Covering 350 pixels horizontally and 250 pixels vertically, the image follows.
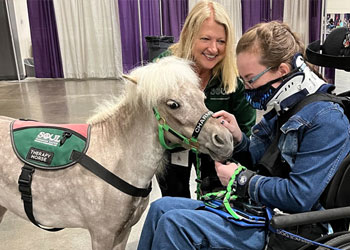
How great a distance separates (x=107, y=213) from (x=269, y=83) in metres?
0.74

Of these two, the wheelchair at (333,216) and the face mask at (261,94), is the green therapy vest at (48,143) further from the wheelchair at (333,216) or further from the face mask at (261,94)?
the wheelchair at (333,216)

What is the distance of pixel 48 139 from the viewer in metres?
1.24

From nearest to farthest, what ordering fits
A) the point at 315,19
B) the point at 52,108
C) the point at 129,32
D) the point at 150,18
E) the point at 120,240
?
the point at 120,240
the point at 52,108
the point at 315,19
the point at 150,18
the point at 129,32

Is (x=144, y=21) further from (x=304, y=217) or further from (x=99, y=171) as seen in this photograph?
(x=304, y=217)

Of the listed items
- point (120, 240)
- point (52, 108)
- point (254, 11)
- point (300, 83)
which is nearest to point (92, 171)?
point (120, 240)

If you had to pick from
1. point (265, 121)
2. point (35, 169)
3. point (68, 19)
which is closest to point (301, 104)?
point (265, 121)

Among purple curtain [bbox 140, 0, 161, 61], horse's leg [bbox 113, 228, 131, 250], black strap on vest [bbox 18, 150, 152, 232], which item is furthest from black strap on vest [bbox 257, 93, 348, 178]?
purple curtain [bbox 140, 0, 161, 61]

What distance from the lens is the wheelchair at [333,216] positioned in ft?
2.85

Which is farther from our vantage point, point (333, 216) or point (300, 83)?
point (300, 83)

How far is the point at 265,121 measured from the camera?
131 centimetres

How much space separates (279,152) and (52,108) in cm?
450

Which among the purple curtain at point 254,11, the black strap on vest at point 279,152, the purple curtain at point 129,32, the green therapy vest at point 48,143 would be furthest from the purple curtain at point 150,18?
the black strap on vest at point 279,152

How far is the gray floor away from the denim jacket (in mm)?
801

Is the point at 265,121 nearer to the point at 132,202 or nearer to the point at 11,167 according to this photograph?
the point at 132,202
